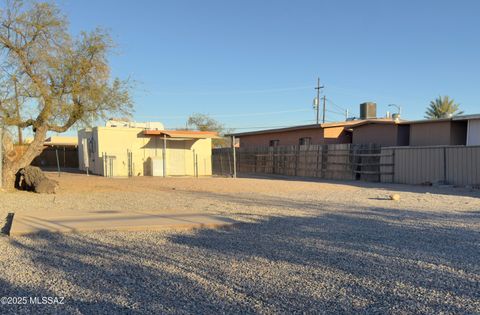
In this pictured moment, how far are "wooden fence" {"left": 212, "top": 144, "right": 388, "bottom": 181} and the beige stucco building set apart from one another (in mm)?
4554

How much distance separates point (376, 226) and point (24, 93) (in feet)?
41.4

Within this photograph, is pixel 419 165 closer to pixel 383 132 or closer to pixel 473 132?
pixel 473 132

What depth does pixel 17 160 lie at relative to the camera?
1644cm

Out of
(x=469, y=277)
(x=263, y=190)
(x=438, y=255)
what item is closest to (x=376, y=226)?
(x=438, y=255)

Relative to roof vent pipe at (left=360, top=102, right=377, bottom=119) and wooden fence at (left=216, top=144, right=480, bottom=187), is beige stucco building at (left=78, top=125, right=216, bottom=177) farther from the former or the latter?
roof vent pipe at (left=360, top=102, right=377, bottom=119)

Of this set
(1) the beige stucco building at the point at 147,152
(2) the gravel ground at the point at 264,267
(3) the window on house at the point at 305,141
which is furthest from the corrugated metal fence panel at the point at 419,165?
(1) the beige stucco building at the point at 147,152

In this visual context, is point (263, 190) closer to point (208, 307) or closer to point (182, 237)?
point (182, 237)

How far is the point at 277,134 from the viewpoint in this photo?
111 feet

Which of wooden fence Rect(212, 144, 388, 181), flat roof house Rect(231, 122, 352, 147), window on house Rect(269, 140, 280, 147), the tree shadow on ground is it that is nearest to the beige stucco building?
wooden fence Rect(212, 144, 388, 181)

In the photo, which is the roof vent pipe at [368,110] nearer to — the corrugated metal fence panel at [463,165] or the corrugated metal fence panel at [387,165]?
the corrugated metal fence panel at [387,165]

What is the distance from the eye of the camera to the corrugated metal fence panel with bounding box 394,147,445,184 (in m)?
19.7

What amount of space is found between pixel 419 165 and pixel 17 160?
57.2 feet

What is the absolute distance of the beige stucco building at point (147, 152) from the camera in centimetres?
2720

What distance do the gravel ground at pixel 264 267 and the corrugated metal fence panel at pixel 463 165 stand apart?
29.9 ft
